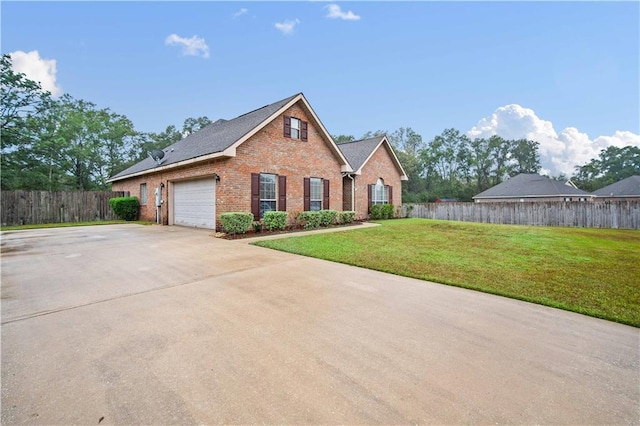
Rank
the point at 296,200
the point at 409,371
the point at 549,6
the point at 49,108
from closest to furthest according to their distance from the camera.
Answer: the point at 409,371
the point at 549,6
the point at 296,200
the point at 49,108

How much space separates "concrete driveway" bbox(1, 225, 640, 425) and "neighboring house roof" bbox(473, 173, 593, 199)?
29804 millimetres

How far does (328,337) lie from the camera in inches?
110

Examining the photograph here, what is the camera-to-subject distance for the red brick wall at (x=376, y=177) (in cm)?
1809

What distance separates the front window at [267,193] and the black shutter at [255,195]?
11.1 inches

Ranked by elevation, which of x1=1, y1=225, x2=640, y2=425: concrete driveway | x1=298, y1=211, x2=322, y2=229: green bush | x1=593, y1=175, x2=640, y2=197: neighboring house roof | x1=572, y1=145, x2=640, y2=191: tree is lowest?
x1=1, y1=225, x2=640, y2=425: concrete driveway

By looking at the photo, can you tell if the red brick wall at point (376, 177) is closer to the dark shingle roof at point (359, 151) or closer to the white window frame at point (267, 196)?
the dark shingle roof at point (359, 151)

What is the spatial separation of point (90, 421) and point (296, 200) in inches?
467

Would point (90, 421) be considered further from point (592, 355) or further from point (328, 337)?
point (592, 355)

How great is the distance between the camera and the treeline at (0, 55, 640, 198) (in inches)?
795

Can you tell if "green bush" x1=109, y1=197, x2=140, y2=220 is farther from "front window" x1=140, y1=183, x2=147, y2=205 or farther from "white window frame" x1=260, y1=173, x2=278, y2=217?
"white window frame" x1=260, y1=173, x2=278, y2=217

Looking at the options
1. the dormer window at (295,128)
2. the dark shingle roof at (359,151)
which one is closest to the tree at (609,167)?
the dark shingle roof at (359,151)

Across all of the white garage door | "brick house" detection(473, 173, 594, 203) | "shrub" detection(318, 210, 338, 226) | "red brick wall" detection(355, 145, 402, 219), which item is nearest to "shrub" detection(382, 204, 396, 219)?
"red brick wall" detection(355, 145, 402, 219)

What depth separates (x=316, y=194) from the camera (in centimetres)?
A: 1459

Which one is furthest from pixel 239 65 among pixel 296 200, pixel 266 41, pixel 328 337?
pixel 328 337
